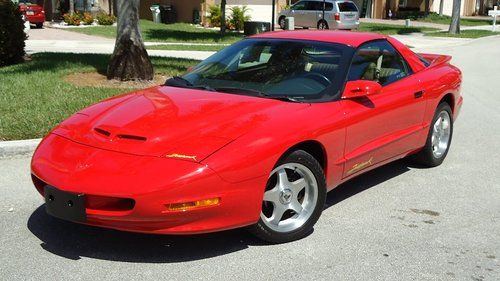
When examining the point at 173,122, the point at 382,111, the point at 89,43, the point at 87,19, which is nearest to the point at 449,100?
the point at 382,111

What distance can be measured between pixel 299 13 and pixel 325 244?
94.0 ft

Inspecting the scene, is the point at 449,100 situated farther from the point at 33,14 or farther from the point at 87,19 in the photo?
the point at 87,19

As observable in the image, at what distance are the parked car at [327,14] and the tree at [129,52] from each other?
20.0m

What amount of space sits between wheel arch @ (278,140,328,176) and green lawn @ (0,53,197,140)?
3.75 meters

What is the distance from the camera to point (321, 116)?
169 inches

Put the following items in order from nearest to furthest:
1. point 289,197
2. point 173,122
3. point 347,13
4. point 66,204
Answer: point 66,204 < point 173,122 < point 289,197 < point 347,13

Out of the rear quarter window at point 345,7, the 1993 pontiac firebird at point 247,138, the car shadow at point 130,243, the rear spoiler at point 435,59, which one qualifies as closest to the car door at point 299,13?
the rear quarter window at point 345,7

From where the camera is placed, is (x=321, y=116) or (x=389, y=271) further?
(x=321, y=116)

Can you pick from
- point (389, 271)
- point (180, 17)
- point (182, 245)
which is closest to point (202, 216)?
point (182, 245)

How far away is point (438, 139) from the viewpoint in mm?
6180

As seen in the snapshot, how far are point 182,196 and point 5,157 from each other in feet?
11.8

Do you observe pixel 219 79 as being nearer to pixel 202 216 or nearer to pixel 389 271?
pixel 202 216

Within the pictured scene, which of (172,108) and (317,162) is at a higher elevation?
(172,108)

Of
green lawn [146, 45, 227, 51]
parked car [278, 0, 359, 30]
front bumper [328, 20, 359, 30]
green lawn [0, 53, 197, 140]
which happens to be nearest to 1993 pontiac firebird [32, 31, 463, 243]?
green lawn [0, 53, 197, 140]
